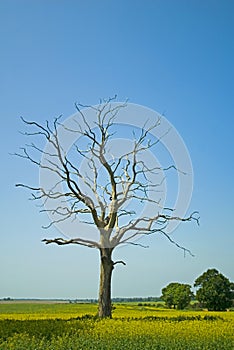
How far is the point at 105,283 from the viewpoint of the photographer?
25484 mm

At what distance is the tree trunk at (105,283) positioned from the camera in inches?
998

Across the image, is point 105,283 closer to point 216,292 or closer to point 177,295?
point 216,292

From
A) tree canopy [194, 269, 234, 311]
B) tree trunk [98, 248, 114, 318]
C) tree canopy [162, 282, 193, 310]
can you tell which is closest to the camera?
tree trunk [98, 248, 114, 318]

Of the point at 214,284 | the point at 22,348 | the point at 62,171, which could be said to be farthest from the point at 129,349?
the point at 214,284

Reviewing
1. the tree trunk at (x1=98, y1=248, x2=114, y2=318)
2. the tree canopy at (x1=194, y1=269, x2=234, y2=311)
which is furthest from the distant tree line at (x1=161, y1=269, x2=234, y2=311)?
the tree trunk at (x1=98, y1=248, x2=114, y2=318)

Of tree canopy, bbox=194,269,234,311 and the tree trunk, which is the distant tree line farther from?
the tree trunk

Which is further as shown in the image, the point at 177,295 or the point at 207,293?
the point at 177,295

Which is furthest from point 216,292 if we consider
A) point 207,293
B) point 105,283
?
point 105,283

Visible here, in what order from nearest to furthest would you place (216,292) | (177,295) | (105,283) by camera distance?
1. (105,283)
2. (216,292)
3. (177,295)

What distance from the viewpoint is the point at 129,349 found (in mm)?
12781

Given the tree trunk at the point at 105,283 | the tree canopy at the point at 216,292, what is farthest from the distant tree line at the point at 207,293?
the tree trunk at the point at 105,283

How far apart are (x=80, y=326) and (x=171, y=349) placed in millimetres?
7261

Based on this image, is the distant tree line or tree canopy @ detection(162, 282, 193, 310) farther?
tree canopy @ detection(162, 282, 193, 310)

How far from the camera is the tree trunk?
2534 cm
